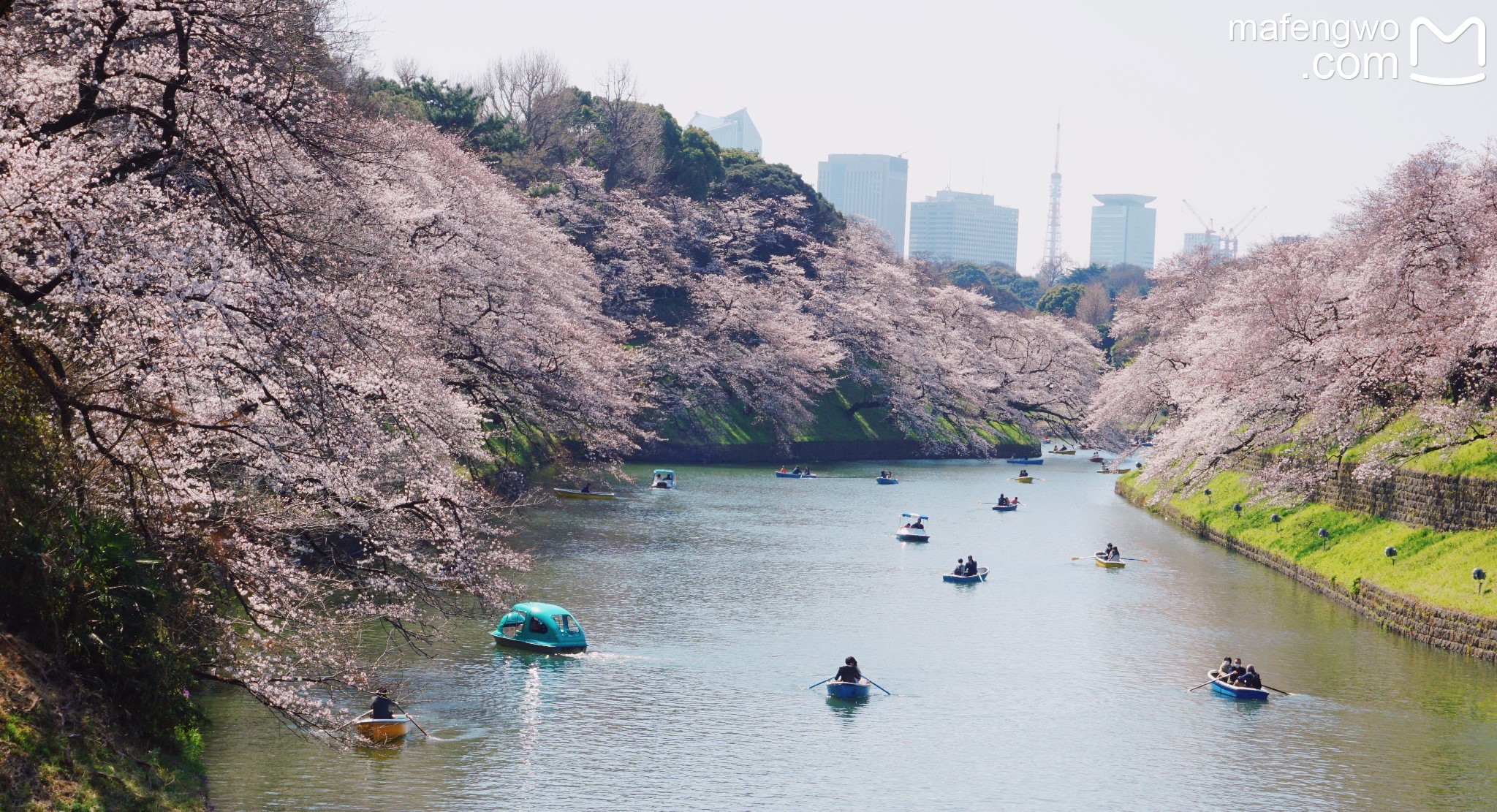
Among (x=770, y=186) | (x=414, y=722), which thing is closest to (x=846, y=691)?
(x=414, y=722)

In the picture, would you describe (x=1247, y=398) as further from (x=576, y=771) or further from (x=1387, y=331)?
(x=576, y=771)

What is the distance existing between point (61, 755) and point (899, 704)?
16.4 m

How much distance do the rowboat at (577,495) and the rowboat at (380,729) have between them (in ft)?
103

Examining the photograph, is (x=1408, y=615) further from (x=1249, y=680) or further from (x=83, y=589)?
(x=83, y=589)

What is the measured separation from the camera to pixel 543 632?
27609mm

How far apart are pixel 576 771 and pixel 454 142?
46.7 meters

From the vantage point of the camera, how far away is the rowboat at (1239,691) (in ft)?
86.9

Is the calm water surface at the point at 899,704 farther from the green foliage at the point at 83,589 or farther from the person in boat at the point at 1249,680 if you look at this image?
the green foliage at the point at 83,589

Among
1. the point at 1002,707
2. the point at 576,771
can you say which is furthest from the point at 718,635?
the point at 576,771

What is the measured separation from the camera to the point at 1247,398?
4238 cm

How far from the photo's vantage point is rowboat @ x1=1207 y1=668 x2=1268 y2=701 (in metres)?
26.5

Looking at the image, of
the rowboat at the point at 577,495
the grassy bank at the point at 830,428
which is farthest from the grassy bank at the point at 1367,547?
the grassy bank at the point at 830,428

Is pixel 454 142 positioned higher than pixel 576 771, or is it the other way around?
pixel 454 142

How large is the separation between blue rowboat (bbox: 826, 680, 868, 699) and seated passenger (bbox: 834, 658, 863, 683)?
0.32 ft
